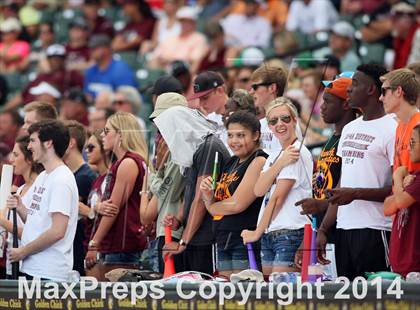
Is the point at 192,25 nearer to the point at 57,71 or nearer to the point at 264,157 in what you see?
the point at 57,71

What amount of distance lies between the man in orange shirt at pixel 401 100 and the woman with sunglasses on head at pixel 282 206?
79cm

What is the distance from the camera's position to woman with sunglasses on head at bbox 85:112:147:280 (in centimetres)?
1066

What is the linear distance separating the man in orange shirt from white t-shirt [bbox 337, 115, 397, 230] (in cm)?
20

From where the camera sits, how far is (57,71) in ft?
59.5

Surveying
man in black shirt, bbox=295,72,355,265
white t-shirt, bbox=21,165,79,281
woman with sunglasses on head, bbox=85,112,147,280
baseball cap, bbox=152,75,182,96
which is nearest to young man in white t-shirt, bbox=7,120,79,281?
white t-shirt, bbox=21,165,79,281

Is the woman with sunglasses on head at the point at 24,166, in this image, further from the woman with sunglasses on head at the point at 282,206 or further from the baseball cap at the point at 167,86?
the woman with sunglasses on head at the point at 282,206

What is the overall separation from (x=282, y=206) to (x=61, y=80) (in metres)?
9.28

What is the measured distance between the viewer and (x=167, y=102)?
10266mm

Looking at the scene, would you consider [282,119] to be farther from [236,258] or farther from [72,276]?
[72,276]

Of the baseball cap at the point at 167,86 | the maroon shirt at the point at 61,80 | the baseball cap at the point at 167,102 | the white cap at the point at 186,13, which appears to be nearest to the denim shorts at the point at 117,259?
the baseball cap at the point at 167,102

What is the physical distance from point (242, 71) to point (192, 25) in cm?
469

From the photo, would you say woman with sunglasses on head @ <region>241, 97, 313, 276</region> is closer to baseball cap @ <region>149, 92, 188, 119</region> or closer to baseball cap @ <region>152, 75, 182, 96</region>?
baseball cap @ <region>149, 92, 188, 119</region>

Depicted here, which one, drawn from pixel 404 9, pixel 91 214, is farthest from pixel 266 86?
pixel 404 9

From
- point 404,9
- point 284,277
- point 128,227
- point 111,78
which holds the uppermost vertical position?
point 404,9
